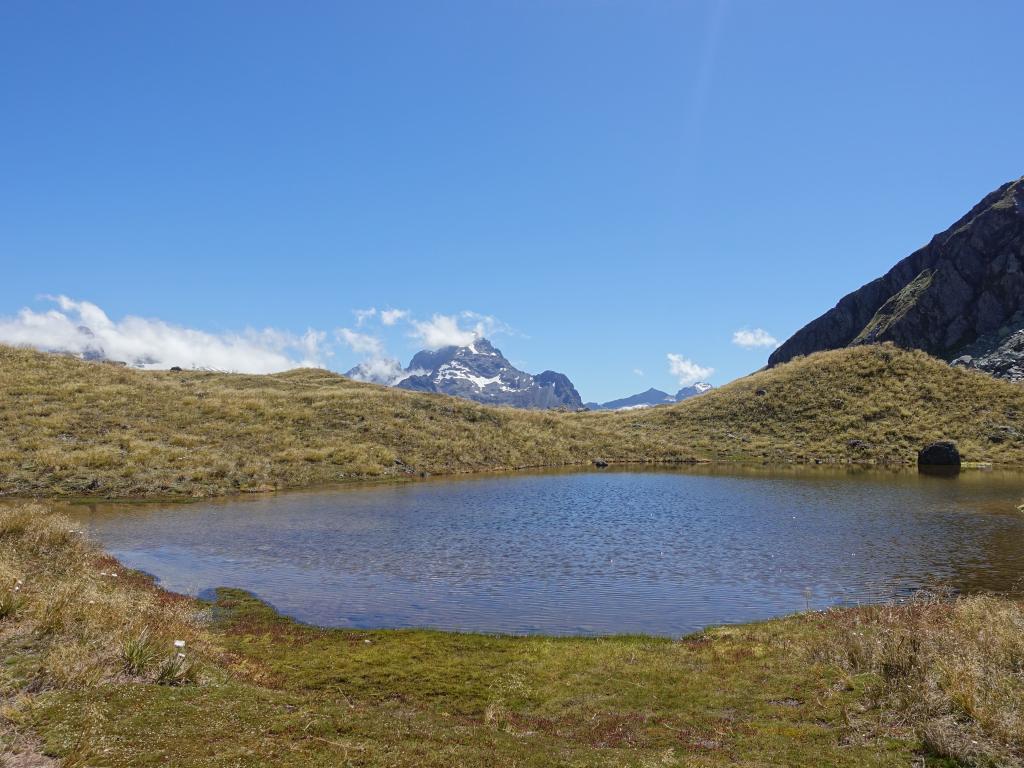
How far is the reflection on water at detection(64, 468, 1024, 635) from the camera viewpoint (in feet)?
81.9

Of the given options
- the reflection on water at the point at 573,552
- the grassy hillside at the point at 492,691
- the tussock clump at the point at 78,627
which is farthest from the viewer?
the reflection on water at the point at 573,552

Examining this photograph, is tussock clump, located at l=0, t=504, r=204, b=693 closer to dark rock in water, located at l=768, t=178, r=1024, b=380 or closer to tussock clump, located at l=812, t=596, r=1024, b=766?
tussock clump, located at l=812, t=596, r=1024, b=766

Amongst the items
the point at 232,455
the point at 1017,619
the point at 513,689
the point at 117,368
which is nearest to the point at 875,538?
the point at 1017,619

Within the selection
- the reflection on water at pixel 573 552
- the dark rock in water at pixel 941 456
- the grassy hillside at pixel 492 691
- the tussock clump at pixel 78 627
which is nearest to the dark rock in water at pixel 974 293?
the dark rock in water at pixel 941 456

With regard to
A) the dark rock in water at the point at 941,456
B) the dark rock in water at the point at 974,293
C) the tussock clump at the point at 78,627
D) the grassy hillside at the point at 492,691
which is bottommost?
the grassy hillside at the point at 492,691

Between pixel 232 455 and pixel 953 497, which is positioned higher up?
pixel 232 455

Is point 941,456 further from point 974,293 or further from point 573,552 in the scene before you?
point 974,293

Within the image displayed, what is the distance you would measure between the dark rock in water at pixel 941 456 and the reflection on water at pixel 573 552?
26064 millimetres

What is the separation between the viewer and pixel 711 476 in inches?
2968

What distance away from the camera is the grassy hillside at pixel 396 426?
6188 centimetres

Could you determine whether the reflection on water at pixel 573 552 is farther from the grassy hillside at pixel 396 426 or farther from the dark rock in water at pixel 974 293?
the dark rock in water at pixel 974 293

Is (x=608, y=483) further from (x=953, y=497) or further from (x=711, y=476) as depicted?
(x=953, y=497)

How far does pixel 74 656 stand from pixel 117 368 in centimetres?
10034

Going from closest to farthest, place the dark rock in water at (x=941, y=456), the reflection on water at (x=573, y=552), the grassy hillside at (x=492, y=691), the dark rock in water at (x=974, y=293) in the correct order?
the grassy hillside at (x=492, y=691), the reflection on water at (x=573, y=552), the dark rock in water at (x=941, y=456), the dark rock in water at (x=974, y=293)
